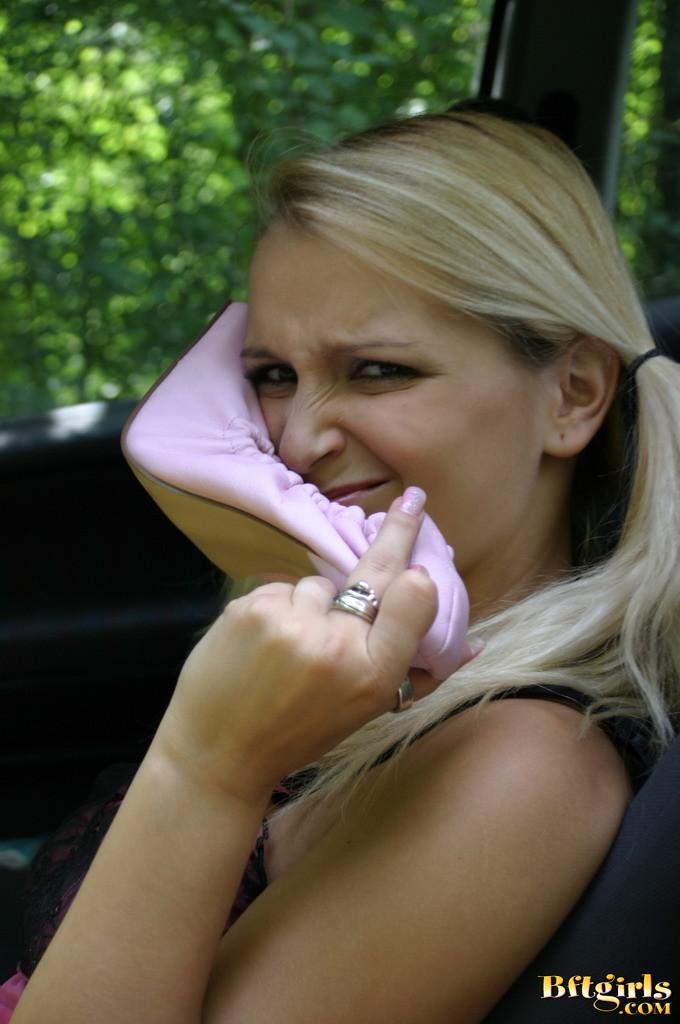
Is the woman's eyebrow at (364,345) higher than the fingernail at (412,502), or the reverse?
the fingernail at (412,502)

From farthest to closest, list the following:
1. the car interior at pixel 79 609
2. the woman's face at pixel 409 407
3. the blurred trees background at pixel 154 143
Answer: the blurred trees background at pixel 154 143 → the car interior at pixel 79 609 → the woman's face at pixel 409 407

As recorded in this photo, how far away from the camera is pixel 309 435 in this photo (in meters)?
1.64

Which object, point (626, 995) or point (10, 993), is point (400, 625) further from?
point (10, 993)

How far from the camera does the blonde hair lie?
4.86 feet

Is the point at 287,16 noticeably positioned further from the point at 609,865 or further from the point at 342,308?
the point at 609,865

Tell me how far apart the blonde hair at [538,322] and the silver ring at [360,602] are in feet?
0.85

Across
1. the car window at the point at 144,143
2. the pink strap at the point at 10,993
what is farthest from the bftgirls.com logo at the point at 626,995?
the car window at the point at 144,143

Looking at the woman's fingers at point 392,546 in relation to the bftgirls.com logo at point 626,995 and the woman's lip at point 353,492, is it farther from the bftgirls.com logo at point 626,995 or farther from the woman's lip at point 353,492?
the bftgirls.com logo at point 626,995

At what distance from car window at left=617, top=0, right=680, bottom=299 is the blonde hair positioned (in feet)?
3.52

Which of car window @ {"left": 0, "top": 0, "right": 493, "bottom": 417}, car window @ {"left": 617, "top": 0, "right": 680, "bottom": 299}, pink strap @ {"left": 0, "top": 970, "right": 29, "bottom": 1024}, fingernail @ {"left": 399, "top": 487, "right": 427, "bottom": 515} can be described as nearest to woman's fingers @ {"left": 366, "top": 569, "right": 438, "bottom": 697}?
fingernail @ {"left": 399, "top": 487, "right": 427, "bottom": 515}

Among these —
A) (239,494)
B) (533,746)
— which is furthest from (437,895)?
(239,494)

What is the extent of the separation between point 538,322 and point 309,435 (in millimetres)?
328

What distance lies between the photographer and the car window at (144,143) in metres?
3.62

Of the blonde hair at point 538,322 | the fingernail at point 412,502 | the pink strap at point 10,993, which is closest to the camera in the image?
the fingernail at point 412,502
